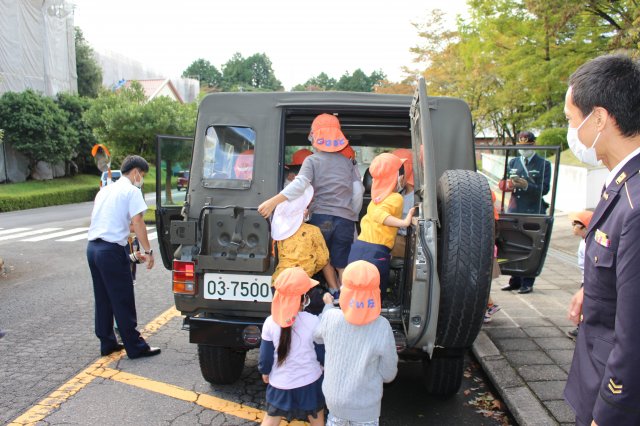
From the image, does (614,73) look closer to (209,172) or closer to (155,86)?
(209,172)

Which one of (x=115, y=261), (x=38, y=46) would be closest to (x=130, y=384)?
(x=115, y=261)

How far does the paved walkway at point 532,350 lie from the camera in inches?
143

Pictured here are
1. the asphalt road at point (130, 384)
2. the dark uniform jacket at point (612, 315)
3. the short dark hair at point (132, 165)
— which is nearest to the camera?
the dark uniform jacket at point (612, 315)

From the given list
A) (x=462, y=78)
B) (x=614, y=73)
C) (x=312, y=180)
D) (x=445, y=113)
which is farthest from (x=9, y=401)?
(x=462, y=78)

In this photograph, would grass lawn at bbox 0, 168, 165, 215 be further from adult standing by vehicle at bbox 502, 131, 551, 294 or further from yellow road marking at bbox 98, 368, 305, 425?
adult standing by vehicle at bbox 502, 131, 551, 294

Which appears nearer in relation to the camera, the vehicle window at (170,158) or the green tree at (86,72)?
the vehicle window at (170,158)

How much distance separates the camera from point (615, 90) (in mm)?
1774

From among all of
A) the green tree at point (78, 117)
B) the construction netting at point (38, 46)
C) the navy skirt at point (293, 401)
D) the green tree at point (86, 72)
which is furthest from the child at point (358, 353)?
the green tree at point (86, 72)

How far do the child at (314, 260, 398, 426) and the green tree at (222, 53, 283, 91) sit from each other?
109 meters

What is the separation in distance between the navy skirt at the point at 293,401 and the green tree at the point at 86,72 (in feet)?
136

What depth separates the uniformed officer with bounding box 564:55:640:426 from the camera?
1.56 metres

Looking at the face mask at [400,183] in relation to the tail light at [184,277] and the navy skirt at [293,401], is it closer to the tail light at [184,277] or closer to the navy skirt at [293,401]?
the tail light at [184,277]

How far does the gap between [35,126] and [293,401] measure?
31.0 meters

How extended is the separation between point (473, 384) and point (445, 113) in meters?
2.39
